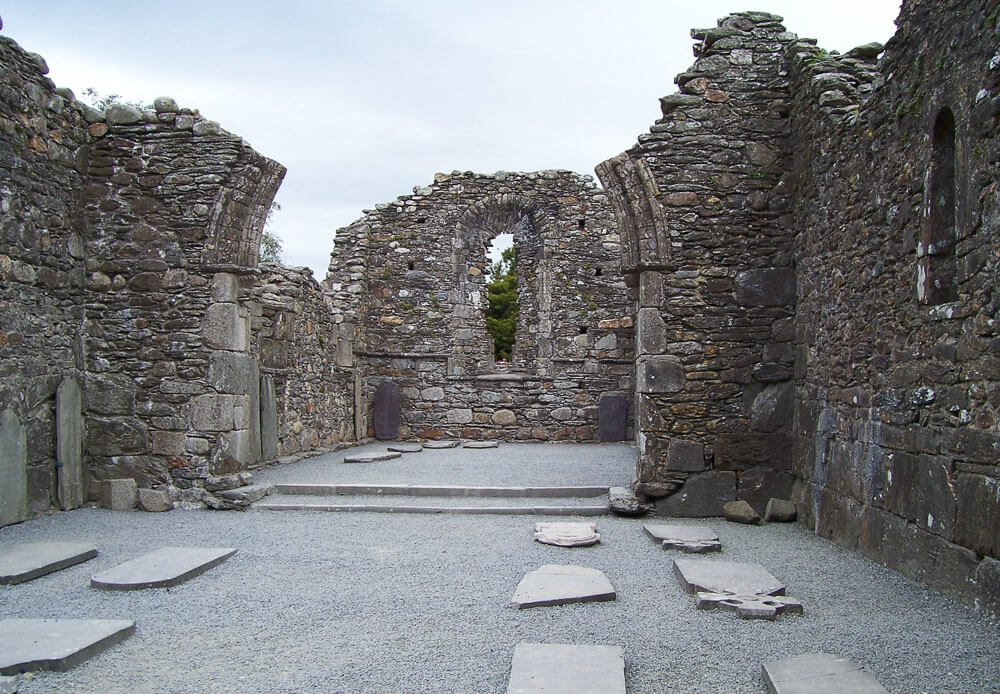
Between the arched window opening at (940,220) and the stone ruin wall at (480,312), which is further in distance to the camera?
the stone ruin wall at (480,312)

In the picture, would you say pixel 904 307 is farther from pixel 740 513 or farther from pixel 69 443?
pixel 69 443

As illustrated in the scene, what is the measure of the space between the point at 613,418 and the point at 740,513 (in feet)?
24.4

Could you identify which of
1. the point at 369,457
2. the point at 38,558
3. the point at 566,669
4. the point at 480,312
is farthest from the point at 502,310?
the point at 566,669

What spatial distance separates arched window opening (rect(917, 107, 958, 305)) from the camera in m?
4.54

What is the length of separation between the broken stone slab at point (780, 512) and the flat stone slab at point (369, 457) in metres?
6.13

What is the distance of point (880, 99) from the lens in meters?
5.36

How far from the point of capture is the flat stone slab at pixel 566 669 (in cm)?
318

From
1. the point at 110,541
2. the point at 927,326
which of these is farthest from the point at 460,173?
the point at 927,326

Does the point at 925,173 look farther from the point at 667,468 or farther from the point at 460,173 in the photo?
the point at 460,173

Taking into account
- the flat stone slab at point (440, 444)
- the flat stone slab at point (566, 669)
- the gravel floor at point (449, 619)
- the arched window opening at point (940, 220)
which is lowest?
the gravel floor at point (449, 619)


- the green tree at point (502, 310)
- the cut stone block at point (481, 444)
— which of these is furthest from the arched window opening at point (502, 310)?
the cut stone block at point (481, 444)

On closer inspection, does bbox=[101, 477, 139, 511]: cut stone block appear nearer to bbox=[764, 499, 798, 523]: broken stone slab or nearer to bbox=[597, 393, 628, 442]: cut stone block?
bbox=[764, 499, 798, 523]: broken stone slab

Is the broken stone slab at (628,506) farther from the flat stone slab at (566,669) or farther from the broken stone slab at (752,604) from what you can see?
the flat stone slab at (566,669)

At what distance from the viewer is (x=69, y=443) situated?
7.33 meters
